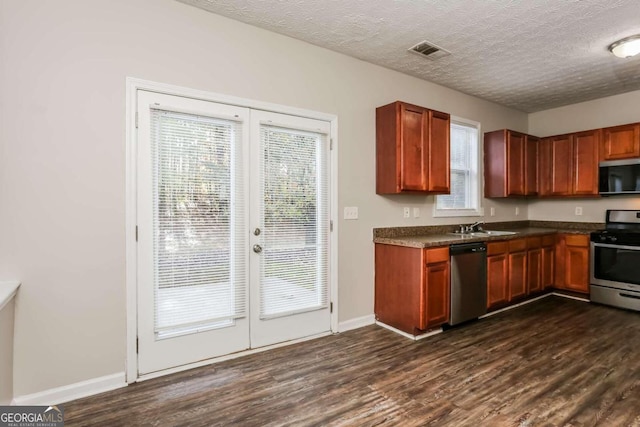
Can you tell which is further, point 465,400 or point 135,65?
point 135,65

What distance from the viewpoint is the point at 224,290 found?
263cm

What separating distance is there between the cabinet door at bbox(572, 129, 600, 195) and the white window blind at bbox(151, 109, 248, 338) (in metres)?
4.68

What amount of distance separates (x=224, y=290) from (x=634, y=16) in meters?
3.94

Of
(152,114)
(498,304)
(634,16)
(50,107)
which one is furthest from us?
(498,304)

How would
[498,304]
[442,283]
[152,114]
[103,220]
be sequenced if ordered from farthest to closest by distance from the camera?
[498,304] < [442,283] < [152,114] < [103,220]

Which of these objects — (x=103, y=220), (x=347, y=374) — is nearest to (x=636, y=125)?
(x=347, y=374)

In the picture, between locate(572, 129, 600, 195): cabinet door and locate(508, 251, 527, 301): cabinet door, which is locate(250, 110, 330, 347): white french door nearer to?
locate(508, 251, 527, 301): cabinet door

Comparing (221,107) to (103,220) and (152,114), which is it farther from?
(103,220)

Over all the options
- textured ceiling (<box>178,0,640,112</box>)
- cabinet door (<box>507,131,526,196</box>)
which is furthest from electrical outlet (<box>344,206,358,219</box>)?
cabinet door (<box>507,131,526,196</box>)

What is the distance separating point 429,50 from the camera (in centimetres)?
314

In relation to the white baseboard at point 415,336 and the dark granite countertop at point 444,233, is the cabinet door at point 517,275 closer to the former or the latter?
the dark granite countertop at point 444,233

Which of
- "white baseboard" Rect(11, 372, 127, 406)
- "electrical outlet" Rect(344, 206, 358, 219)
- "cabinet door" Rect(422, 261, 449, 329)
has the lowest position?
"white baseboard" Rect(11, 372, 127, 406)

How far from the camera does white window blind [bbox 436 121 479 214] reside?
14.2ft

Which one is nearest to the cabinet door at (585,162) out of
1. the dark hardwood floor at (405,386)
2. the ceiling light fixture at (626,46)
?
the ceiling light fixture at (626,46)
